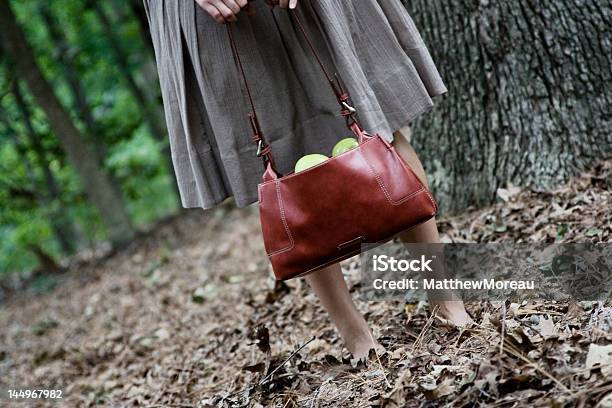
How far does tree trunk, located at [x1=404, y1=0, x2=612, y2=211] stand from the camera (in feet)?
9.06

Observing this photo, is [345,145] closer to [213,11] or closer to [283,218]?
[283,218]

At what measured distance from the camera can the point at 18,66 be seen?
7.52m

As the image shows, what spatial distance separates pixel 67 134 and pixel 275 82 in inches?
250

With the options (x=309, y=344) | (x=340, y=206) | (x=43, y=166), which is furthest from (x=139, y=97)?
(x=340, y=206)

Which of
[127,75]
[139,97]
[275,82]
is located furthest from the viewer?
[139,97]

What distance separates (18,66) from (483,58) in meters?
6.37

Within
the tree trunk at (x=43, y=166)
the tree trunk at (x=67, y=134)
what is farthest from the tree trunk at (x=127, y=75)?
the tree trunk at (x=67, y=134)

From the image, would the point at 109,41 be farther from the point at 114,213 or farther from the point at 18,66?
the point at 114,213

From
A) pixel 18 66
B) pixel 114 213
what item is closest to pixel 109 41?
pixel 18 66

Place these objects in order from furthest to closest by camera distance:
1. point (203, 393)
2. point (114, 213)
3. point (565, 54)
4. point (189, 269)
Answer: point (114, 213) → point (189, 269) → point (565, 54) → point (203, 393)

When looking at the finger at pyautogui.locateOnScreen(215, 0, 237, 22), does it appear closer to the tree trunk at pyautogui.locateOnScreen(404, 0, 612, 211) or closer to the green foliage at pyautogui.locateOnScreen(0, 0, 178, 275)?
the tree trunk at pyautogui.locateOnScreen(404, 0, 612, 211)

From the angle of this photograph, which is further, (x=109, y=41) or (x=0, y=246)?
(x=0, y=246)

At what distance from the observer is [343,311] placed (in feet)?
6.98

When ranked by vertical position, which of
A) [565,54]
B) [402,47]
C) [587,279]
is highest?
[402,47]
